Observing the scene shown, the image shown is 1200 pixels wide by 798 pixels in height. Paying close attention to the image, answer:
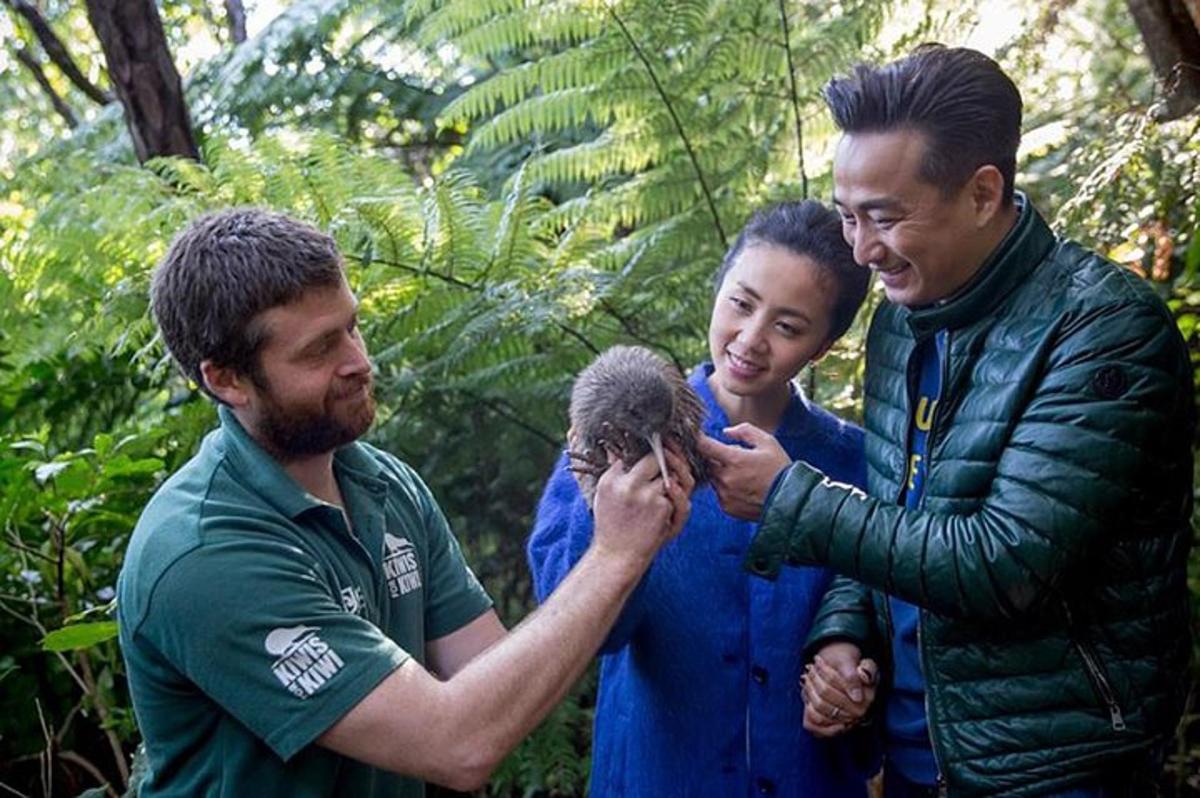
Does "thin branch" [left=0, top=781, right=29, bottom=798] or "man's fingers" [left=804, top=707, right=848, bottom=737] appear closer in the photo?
"man's fingers" [left=804, top=707, right=848, bottom=737]

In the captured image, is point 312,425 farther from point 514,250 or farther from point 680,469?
point 514,250

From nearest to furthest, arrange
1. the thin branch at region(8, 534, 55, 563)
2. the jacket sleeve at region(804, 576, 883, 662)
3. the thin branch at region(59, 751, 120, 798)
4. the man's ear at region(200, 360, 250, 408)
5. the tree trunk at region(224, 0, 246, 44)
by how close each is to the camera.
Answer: the man's ear at region(200, 360, 250, 408) < the jacket sleeve at region(804, 576, 883, 662) < the thin branch at region(8, 534, 55, 563) < the thin branch at region(59, 751, 120, 798) < the tree trunk at region(224, 0, 246, 44)

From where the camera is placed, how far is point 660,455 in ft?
7.29

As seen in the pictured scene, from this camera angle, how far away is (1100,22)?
5570 mm

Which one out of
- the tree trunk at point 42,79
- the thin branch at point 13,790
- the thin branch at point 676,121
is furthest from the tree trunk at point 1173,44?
the tree trunk at point 42,79

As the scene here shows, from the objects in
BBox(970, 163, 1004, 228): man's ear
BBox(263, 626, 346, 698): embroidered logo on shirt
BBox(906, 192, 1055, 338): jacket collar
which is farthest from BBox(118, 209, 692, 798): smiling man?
BBox(970, 163, 1004, 228): man's ear

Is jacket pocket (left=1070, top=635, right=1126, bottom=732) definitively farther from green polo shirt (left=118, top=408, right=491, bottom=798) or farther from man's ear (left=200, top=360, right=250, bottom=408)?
man's ear (left=200, top=360, right=250, bottom=408)

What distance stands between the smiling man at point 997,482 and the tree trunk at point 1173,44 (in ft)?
6.45

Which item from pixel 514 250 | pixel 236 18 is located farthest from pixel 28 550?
pixel 236 18

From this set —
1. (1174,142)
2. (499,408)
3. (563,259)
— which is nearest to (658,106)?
(563,259)

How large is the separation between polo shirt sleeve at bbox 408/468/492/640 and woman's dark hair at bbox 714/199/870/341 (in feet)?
2.63

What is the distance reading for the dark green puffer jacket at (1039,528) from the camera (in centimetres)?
188

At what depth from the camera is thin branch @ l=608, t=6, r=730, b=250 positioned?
3.93 m

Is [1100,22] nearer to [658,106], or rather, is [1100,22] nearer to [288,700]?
[658,106]
